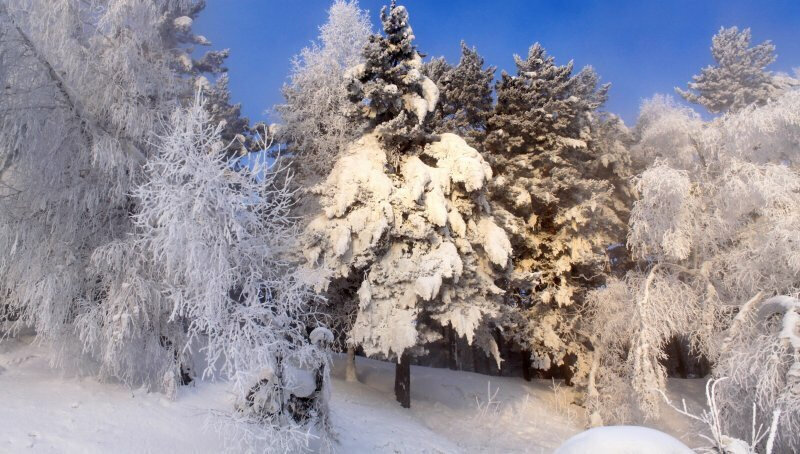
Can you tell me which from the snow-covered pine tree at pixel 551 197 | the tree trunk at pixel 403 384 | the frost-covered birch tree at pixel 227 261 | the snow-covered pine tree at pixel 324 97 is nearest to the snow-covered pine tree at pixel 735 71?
the snow-covered pine tree at pixel 551 197

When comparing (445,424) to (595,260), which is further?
(595,260)

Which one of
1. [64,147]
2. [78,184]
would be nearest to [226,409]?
[78,184]

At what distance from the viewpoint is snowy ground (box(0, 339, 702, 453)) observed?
22.5 feet

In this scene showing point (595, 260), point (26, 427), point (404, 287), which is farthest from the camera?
point (595, 260)

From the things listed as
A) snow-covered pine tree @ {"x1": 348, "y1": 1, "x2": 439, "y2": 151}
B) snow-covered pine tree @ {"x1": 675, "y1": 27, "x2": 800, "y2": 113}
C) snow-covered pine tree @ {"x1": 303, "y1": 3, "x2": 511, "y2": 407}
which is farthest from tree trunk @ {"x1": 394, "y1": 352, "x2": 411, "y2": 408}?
snow-covered pine tree @ {"x1": 675, "y1": 27, "x2": 800, "y2": 113}

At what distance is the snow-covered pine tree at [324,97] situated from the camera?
54.2ft

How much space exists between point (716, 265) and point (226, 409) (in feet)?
38.3

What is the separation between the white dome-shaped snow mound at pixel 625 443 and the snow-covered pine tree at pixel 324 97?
11.6 metres

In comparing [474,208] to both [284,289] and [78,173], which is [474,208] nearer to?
[284,289]

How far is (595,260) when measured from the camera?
15.4 m

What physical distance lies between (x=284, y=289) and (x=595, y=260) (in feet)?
35.6

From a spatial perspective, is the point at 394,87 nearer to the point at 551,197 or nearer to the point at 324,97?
the point at 324,97

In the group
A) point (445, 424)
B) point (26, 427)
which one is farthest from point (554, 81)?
point (26, 427)

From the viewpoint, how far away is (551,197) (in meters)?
15.5
